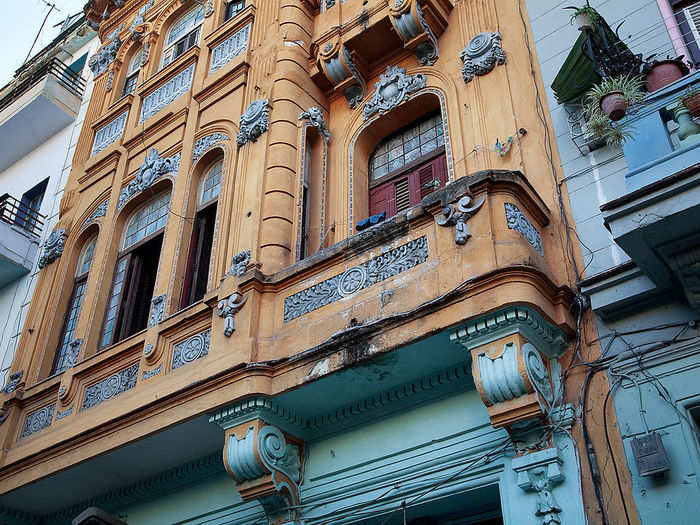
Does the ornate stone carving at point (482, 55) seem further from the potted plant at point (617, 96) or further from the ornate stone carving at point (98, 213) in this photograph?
the ornate stone carving at point (98, 213)

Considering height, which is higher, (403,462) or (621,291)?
(621,291)

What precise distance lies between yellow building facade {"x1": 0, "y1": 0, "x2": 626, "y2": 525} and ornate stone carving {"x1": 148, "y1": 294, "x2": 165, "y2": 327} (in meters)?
0.03

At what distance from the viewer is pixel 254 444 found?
7.66 meters

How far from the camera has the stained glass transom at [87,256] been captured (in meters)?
12.8

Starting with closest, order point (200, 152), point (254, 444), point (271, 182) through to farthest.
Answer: point (254, 444)
point (271, 182)
point (200, 152)

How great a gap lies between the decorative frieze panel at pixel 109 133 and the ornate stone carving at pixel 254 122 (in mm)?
3987

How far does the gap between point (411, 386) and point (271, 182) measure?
3.36 meters

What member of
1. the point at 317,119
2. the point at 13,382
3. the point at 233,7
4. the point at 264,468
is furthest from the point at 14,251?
the point at 264,468

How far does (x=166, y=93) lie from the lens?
13250 mm

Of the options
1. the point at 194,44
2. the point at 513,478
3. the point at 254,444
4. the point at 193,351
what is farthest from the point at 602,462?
the point at 194,44

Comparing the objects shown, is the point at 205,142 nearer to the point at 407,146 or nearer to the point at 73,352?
the point at 407,146

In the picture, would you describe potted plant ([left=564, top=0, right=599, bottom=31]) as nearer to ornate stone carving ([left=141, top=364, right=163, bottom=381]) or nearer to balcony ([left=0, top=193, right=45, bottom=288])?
ornate stone carving ([left=141, top=364, right=163, bottom=381])

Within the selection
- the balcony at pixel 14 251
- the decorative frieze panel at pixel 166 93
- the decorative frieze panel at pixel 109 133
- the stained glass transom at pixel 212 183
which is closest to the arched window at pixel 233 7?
the decorative frieze panel at pixel 166 93

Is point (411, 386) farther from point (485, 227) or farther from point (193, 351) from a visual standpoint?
point (193, 351)
